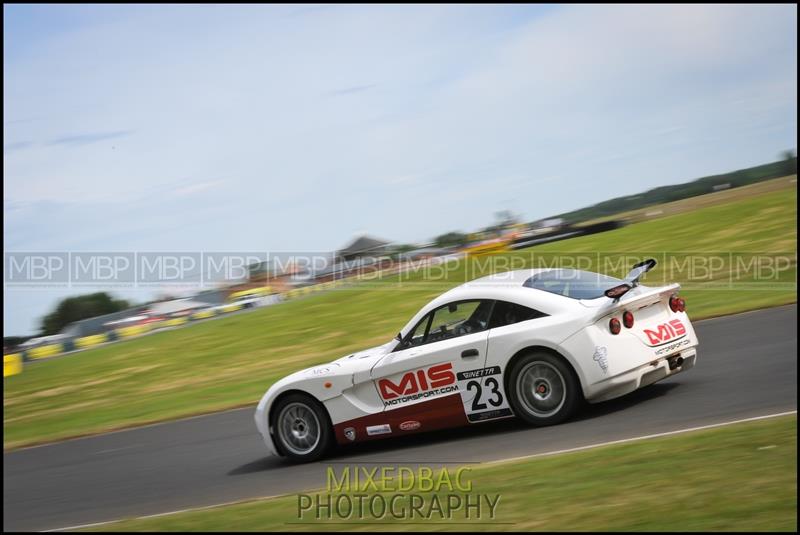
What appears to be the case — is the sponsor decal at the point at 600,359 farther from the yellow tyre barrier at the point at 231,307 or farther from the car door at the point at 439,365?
the yellow tyre barrier at the point at 231,307

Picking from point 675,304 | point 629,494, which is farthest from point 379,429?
point 629,494

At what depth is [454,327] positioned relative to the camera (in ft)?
27.0

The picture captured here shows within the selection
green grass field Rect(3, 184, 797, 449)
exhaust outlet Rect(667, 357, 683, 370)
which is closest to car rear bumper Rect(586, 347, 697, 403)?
exhaust outlet Rect(667, 357, 683, 370)

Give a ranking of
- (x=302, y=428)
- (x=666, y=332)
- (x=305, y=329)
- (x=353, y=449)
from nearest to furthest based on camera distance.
A: (x=666, y=332) → (x=302, y=428) → (x=353, y=449) → (x=305, y=329)

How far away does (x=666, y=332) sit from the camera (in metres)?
8.01

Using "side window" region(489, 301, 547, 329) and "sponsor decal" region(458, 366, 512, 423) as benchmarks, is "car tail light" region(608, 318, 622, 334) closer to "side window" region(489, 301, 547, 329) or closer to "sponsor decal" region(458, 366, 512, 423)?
"side window" region(489, 301, 547, 329)

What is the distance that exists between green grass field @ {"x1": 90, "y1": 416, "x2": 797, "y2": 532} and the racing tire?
68.8 inches

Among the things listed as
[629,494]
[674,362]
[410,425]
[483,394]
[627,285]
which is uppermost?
[627,285]

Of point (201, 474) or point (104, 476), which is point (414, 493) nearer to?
point (201, 474)

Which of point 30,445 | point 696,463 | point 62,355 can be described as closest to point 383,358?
point 696,463

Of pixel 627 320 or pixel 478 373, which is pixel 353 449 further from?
pixel 627 320

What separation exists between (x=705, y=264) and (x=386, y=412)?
13.6 meters

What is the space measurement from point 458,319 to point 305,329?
43.5 feet

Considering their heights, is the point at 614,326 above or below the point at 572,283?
below
